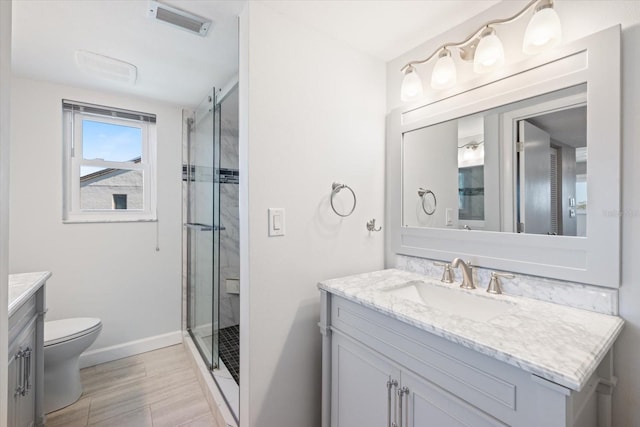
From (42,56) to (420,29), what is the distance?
7.28ft

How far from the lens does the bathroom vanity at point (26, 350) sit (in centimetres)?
122

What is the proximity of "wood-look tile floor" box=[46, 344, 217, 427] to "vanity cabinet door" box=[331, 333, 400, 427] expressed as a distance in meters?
0.92

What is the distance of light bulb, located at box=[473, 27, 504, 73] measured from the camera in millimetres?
1223

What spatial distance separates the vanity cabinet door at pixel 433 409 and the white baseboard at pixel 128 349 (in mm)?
2311

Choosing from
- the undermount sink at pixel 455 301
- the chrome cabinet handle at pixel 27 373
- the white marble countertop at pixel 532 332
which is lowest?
the chrome cabinet handle at pixel 27 373

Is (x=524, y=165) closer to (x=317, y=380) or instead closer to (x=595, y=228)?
(x=595, y=228)

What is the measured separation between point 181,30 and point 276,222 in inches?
44.9

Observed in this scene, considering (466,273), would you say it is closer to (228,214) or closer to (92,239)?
(228,214)

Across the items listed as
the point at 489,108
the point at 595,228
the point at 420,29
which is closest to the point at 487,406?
the point at 595,228

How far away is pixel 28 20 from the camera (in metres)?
1.41

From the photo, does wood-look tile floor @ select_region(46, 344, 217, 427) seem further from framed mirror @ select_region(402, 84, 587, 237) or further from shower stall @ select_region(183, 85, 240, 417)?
framed mirror @ select_region(402, 84, 587, 237)

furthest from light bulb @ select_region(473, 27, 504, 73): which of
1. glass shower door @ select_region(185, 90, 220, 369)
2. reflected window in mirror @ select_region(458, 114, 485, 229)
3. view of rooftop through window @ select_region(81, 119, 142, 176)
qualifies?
view of rooftop through window @ select_region(81, 119, 142, 176)

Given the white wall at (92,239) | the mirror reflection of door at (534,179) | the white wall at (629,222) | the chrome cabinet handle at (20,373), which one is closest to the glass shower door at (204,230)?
the white wall at (92,239)

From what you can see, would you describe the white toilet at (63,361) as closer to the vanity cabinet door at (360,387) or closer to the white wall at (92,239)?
the white wall at (92,239)
